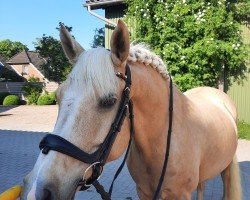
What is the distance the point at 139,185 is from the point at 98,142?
845mm

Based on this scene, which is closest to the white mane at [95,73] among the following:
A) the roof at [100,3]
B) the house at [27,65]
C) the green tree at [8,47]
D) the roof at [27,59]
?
the roof at [100,3]

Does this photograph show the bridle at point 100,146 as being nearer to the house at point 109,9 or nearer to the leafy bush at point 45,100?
the house at point 109,9

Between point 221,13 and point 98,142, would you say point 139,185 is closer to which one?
point 98,142

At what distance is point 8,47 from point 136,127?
79684mm

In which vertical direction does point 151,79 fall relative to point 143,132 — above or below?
above

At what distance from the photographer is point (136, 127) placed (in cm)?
182

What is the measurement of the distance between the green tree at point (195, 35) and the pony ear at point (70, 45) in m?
9.12

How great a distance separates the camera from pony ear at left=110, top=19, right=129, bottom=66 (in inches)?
57.9

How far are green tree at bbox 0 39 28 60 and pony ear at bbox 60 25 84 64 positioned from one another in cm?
7594

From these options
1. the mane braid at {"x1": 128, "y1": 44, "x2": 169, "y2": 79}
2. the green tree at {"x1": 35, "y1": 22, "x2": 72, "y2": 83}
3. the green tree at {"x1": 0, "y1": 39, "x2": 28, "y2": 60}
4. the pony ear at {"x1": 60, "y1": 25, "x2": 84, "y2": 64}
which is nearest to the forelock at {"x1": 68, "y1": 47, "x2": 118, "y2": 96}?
the pony ear at {"x1": 60, "y1": 25, "x2": 84, "y2": 64}

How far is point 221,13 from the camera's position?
34.7 ft

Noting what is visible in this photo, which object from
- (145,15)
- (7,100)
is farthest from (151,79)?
(7,100)

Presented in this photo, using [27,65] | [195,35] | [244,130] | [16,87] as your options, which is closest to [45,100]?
[16,87]

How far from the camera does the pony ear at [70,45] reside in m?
1.71
